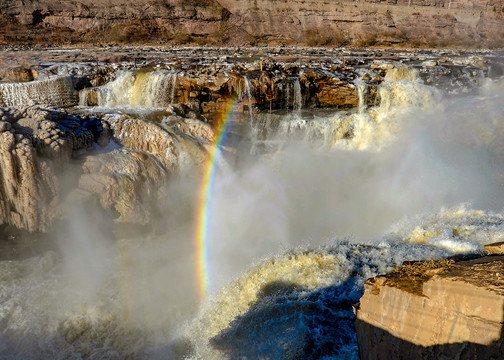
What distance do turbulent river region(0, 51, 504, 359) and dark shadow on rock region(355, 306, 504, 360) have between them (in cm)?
76

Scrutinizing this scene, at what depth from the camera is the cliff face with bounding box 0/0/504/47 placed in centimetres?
2281

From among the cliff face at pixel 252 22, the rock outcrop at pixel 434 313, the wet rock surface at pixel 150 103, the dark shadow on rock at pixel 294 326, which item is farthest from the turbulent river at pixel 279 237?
the cliff face at pixel 252 22

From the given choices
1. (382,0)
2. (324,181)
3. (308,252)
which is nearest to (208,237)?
(308,252)

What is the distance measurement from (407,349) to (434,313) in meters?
0.45

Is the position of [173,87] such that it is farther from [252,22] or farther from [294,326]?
[252,22]

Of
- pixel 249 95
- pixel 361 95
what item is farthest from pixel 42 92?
pixel 361 95

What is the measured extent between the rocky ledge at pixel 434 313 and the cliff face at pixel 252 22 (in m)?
24.2

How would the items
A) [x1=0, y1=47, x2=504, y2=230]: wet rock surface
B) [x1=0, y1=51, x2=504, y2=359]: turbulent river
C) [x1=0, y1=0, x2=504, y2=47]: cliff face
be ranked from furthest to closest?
[x1=0, y1=0, x2=504, y2=47]: cliff face, [x1=0, y1=47, x2=504, y2=230]: wet rock surface, [x1=0, y1=51, x2=504, y2=359]: turbulent river

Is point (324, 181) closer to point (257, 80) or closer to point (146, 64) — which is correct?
point (257, 80)

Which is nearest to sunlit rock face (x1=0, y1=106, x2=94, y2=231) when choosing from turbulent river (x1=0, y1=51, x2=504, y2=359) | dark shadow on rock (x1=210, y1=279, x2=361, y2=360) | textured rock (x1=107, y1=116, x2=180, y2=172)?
turbulent river (x1=0, y1=51, x2=504, y2=359)

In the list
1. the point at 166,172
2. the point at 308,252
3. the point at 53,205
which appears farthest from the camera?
the point at 166,172

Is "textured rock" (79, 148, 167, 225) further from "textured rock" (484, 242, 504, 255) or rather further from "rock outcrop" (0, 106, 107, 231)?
"textured rock" (484, 242, 504, 255)

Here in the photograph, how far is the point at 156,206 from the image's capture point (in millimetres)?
8367

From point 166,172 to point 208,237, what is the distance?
1758 millimetres
